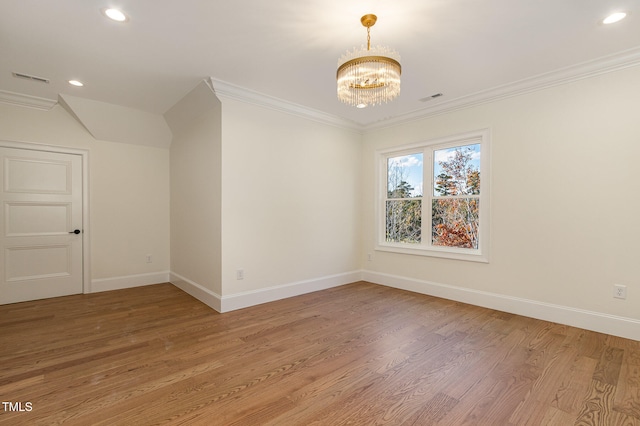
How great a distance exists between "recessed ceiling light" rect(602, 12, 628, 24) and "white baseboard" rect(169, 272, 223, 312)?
14.5 ft

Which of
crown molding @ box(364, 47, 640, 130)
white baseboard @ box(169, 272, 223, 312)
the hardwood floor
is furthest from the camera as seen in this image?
white baseboard @ box(169, 272, 223, 312)

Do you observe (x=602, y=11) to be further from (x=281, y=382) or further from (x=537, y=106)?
(x=281, y=382)

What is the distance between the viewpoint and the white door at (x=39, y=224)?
389 cm

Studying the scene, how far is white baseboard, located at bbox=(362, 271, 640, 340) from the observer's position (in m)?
2.85

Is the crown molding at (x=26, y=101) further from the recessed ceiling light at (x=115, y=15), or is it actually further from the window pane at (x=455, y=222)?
the window pane at (x=455, y=222)

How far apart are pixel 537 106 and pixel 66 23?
4.60 meters

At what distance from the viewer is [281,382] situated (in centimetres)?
211

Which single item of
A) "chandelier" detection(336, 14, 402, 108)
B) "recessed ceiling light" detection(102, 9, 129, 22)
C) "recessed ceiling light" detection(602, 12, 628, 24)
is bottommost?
"chandelier" detection(336, 14, 402, 108)

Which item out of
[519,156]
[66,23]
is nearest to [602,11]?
[519,156]

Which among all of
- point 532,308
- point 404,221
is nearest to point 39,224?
point 404,221

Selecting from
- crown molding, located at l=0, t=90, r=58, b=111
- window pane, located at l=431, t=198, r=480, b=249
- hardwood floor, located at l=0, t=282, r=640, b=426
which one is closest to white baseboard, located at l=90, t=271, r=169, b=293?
hardwood floor, located at l=0, t=282, r=640, b=426

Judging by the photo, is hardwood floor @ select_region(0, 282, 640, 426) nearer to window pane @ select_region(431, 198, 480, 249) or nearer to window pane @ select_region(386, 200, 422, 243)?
window pane @ select_region(431, 198, 480, 249)

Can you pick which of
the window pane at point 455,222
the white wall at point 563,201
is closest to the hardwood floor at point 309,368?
Result: the white wall at point 563,201

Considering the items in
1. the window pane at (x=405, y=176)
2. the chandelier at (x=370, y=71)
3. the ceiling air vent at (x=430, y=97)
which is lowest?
the window pane at (x=405, y=176)
